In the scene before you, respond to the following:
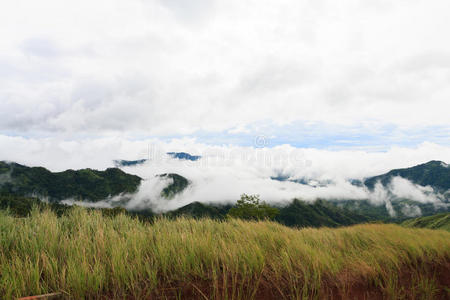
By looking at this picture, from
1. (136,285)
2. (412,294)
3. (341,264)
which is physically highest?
(136,285)

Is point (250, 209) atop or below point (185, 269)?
below

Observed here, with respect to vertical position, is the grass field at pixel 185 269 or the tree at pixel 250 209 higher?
the grass field at pixel 185 269

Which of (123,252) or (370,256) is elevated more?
(123,252)

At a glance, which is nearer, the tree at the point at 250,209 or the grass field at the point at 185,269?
the grass field at the point at 185,269

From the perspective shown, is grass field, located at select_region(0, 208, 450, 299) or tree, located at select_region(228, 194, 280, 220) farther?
tree, located at select_region(228, 194, 280, 220)

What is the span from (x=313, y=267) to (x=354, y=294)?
102 cm

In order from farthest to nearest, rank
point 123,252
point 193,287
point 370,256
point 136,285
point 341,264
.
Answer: point 370,256
point 341,264
point 123,252
point 193,287
point 136,285

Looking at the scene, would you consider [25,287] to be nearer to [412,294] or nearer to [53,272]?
[53,272]

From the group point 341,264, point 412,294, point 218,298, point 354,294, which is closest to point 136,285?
point 218,298

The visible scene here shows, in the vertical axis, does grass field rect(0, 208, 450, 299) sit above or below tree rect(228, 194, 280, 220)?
above

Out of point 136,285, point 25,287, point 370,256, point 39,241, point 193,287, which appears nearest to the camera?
point 25,287

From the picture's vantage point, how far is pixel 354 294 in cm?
525

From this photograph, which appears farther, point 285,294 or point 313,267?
point 313,267

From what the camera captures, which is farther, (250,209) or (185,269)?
(250,209)
